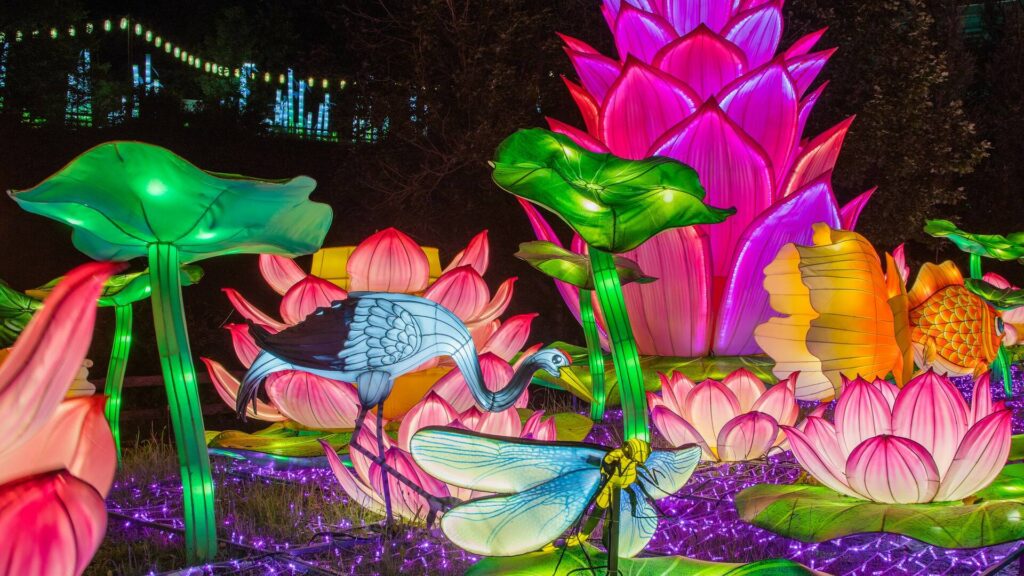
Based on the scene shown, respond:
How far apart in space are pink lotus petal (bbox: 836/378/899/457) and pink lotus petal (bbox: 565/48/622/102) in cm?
206

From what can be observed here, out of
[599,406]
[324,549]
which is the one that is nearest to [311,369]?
[324,549]

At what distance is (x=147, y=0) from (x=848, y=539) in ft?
35.8

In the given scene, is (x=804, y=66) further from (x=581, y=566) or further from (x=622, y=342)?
(x=581, y=566)

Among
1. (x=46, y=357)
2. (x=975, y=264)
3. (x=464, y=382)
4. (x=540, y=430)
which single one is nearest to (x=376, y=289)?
(x=464, y=382)

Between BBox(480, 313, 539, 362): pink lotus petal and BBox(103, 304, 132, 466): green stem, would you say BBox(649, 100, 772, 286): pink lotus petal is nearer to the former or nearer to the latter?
BBox(480, 313, 539, 362): pink lotus petal

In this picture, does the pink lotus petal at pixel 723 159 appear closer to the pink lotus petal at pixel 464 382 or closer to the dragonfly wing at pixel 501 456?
the pink lotus petal at pixel 464 382

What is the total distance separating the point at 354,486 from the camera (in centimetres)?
208

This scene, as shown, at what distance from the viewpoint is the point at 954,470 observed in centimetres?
184

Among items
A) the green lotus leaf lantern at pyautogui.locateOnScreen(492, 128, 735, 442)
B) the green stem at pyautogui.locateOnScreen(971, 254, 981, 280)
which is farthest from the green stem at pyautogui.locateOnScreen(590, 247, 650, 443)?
the green stem at pyautogui.locateOnScreen(971, 254, 981, 280)

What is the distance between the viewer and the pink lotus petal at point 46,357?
0.62 m

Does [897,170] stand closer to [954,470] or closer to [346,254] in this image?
[346,254]

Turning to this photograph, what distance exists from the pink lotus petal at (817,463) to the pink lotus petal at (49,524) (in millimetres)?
1535

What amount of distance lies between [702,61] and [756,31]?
29 centimetres

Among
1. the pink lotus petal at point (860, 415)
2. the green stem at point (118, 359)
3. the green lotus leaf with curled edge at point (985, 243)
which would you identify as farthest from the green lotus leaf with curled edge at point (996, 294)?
the green stem at point (118, 359)
